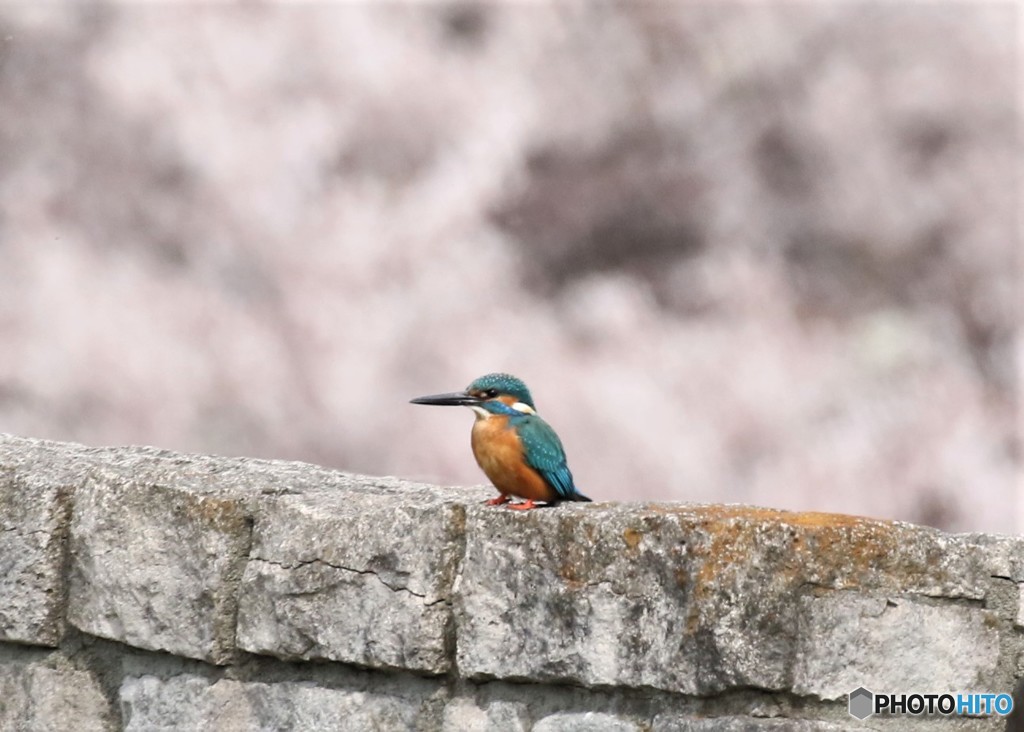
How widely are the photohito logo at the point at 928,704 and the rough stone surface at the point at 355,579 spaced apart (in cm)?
80

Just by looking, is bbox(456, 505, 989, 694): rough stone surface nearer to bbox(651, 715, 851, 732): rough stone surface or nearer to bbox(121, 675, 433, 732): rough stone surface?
bbox(651, 715, 851, 732): rough stone surface

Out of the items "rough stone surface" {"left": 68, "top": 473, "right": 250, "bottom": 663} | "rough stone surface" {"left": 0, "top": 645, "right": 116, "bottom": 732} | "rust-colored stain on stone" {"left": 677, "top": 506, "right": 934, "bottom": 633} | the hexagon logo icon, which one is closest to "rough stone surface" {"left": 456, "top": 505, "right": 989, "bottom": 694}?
"rust-colored stain on stone" {"left": 677, "top": 506, "right": 934, "bottom": 633}

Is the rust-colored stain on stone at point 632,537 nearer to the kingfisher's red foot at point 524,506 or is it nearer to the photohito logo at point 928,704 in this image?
the kingfisher's red foot at point 524,506

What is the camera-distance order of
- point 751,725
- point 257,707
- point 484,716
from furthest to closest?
1. point 257,707
2. point 484,716
3. point 751,725

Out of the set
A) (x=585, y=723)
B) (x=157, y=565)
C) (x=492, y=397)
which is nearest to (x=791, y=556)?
(x=585, y=723)

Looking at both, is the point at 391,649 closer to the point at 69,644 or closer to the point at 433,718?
the point at 433,718

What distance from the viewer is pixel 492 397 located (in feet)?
11.7

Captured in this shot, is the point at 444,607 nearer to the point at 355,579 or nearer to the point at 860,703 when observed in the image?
the point at 355,579

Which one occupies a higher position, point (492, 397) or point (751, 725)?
point (492, 397)

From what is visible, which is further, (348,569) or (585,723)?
(348,569)

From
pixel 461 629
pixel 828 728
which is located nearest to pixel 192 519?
pixel 461 629

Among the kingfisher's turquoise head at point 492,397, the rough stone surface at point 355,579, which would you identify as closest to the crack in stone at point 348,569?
the rough stone surface at point 355,579

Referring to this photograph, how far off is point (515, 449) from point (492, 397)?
27cm

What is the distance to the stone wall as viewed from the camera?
2.75m
